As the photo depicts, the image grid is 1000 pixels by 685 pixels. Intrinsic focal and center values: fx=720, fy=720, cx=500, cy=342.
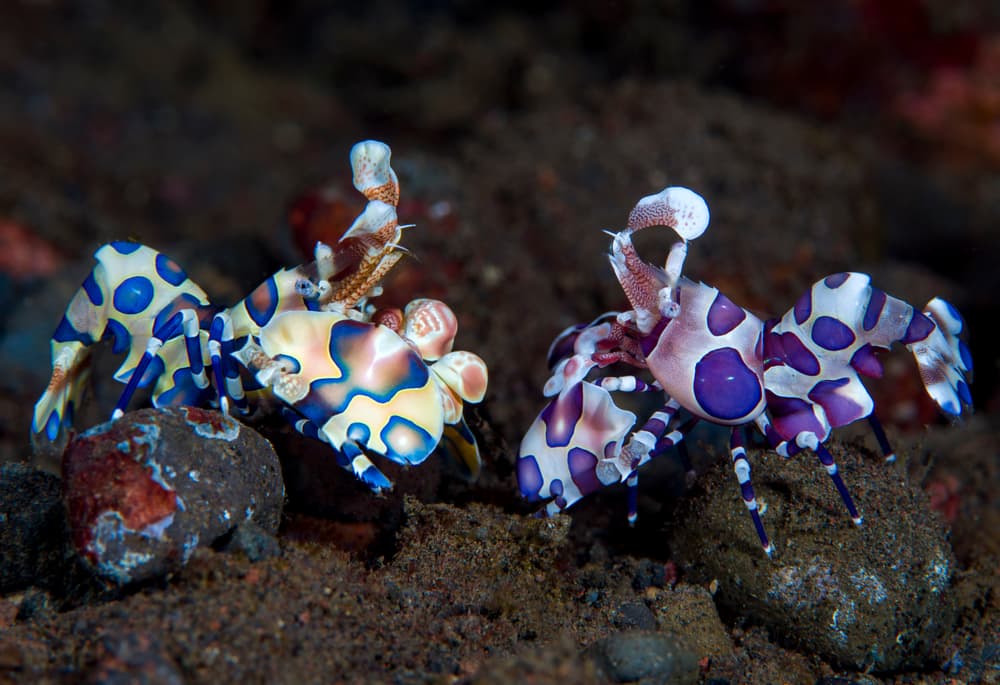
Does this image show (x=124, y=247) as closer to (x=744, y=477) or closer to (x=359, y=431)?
(x=359, y=431)

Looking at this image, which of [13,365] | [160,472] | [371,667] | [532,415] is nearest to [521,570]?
[371,667]

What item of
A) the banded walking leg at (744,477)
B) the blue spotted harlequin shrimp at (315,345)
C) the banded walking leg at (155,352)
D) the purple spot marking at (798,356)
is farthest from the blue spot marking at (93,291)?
the purple spot marking at (798,356)

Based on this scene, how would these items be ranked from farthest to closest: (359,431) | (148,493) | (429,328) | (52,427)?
Result: (52,427) < (429,328) < (359,431) < (148,493)

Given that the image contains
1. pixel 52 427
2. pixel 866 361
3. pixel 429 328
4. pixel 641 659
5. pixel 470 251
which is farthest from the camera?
pixel 470 251

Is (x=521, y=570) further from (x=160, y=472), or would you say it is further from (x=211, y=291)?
(x=211, y=291)

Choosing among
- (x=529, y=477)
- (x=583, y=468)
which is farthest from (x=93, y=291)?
(x=583, y=468)
